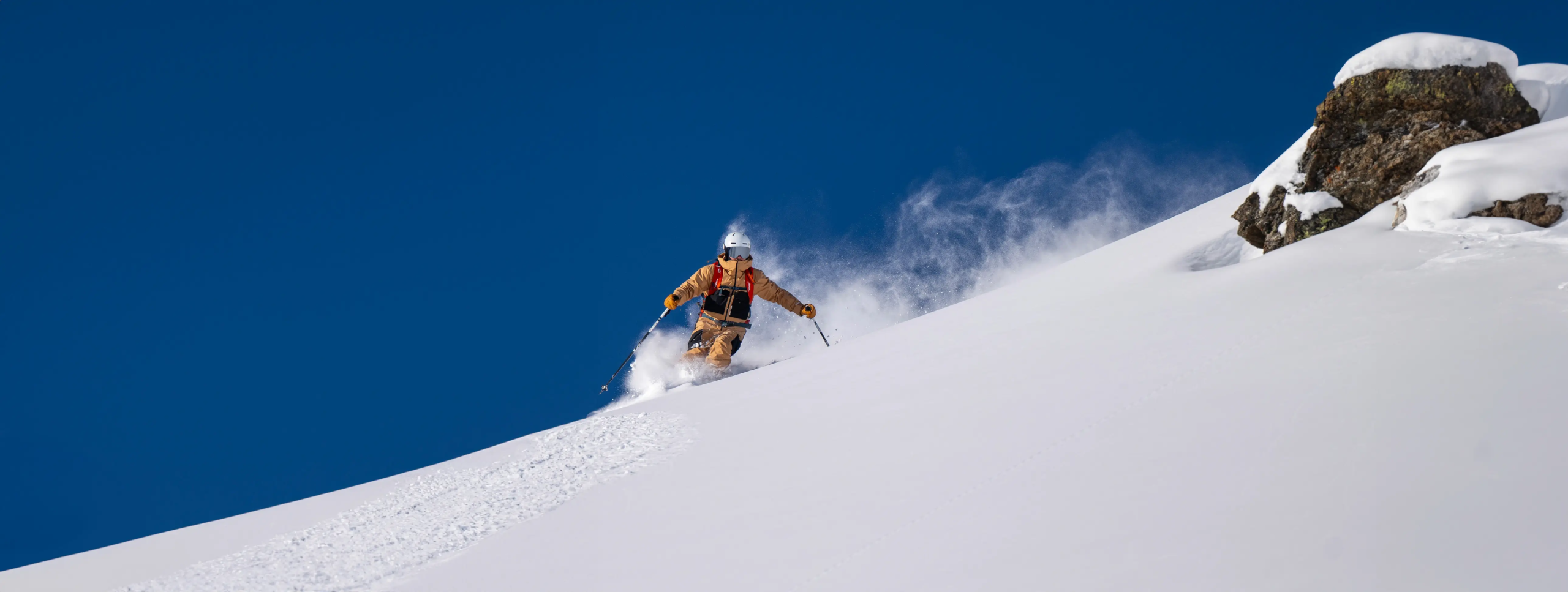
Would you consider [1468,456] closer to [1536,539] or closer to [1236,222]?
[1536,539]

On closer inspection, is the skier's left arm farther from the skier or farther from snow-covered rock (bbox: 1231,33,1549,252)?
snow-covered rock (bbox: 1231,33,1549,252)

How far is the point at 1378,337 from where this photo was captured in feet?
17.0

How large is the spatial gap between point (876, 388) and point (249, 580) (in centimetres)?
458

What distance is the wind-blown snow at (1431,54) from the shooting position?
299 inches

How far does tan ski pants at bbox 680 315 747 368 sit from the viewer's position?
42.0 feet

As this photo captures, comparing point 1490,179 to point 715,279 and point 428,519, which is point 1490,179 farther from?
point 715,279

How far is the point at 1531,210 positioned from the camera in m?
6.14

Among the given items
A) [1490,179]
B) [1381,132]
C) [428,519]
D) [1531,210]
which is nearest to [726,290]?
[428,519]

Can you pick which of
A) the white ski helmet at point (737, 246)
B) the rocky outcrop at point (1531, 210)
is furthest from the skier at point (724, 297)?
the rocky outcrop at point (1531, 210)

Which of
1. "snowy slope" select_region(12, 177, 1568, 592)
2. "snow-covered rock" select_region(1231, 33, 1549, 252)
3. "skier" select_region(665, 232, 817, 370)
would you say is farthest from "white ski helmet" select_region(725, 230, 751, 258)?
"snow-covered rock" select_region(1231, 33, 1549, 252)

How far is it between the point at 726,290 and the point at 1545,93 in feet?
30.8

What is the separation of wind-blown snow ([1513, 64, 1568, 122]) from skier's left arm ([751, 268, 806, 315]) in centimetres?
868

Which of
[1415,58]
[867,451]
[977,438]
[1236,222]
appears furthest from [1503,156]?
[867,451]

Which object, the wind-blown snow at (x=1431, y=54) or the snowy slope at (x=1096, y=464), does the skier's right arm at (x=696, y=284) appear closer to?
the snowy slope at (x=1096, y=464)
